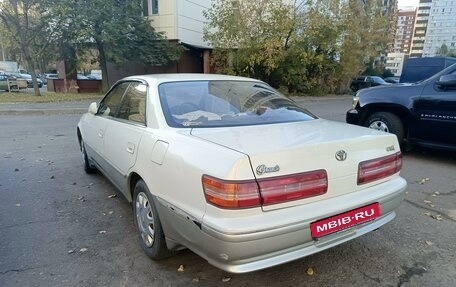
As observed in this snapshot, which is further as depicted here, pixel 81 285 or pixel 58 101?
pixel 58 101

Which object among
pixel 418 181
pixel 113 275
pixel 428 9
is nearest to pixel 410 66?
pixel 418 181

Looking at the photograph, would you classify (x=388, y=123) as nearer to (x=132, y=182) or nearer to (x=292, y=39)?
(x=132, y=182)

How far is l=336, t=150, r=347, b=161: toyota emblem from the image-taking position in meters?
2.28

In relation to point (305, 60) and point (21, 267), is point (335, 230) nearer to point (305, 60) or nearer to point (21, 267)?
point (21, 267)

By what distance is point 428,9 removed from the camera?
323ft

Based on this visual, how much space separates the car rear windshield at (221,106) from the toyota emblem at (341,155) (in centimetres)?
75

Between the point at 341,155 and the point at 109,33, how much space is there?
17616 mm

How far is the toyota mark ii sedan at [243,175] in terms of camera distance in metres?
1.99

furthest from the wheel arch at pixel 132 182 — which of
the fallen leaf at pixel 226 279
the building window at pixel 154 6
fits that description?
the building window at pixel 154 6

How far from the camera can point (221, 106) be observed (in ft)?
10.1

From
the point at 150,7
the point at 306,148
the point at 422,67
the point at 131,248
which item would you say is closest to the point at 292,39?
the point at 422,67

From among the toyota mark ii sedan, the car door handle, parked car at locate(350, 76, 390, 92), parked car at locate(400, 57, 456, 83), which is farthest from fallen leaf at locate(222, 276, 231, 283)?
parked car at locate(350, 76, 390, 92)

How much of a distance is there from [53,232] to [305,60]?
19665 millimetres

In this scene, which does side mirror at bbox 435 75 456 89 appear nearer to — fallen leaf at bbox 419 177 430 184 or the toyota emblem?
fallen leaf at bbox 419 177 430 184
